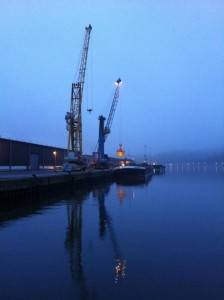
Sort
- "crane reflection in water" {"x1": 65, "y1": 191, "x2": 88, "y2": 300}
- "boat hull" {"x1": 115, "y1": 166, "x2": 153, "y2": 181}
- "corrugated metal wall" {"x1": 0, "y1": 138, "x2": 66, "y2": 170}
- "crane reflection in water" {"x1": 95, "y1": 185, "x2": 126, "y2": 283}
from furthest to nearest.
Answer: "boat hull" {"x1": 115, "y1": 166, "x2": 153, "y2": 181}
"corrugated metal wall" {"x1": 0, "y1": 138, "x2": 66, "y2": 170}
"crane reflection in water" {"x1": 95, "y1": 185, "x2": 126, "y2": 283}
"crane reflection in water" {"x1": 65, "y1": 191, "x2": 88, "y2": 300}

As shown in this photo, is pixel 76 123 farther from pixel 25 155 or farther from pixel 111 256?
pixel 111 256

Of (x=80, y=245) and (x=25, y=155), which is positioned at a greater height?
(x=25, y=155)

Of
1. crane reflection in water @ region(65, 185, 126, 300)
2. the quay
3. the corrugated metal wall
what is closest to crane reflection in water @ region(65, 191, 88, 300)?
crane reflection in water @ region(65, 185, 126, 300)

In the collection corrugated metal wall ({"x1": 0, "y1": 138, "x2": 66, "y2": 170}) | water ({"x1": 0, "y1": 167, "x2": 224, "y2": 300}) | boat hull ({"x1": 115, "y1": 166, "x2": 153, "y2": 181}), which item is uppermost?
corrugated metal wall ({"x1": 0, "y1": 138, "x2": 66, "y2": 170})

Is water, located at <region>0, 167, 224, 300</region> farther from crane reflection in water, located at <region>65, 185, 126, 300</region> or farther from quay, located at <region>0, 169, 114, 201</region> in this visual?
quay, located at <region>0, 169, 114, 201</region>

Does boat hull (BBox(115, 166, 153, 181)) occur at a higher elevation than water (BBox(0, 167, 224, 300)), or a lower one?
higher

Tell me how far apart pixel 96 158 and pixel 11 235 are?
64.8m

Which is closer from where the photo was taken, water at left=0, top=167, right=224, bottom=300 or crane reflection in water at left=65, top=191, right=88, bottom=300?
water at left=0, top=167, right=224, bottom=300

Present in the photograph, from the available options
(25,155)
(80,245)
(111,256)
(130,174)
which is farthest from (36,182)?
(130,174)

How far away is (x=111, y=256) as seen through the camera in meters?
13.7

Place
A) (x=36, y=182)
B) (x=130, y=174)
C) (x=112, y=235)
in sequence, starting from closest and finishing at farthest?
(x=112, y=235), (x=36, y=182), (x=130, y=174)

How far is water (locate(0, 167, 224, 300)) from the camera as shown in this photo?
33.7ft

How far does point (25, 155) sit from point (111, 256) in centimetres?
5446

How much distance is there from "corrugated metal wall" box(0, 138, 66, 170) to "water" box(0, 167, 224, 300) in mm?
35317
